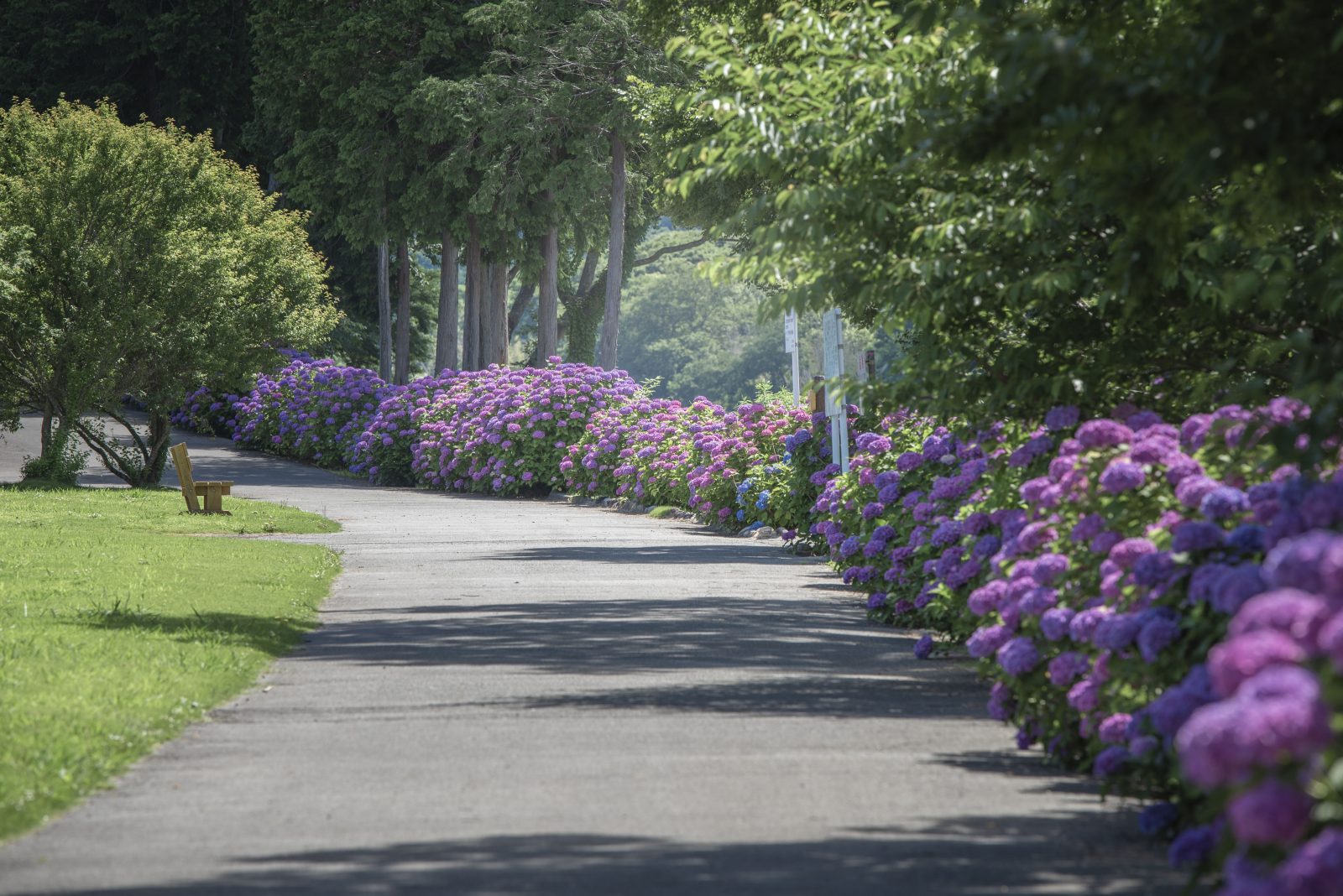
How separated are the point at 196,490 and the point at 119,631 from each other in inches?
600

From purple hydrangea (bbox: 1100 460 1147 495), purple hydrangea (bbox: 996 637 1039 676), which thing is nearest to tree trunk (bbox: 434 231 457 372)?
purple hydrangea (bbox: 996 637 1039 676)

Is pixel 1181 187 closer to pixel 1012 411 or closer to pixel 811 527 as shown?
pixel 1012 411

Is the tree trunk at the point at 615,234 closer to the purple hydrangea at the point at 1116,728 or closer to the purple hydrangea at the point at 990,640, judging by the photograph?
the purple hydrangea at the point at 990,640

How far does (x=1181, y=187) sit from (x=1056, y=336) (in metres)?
4.78

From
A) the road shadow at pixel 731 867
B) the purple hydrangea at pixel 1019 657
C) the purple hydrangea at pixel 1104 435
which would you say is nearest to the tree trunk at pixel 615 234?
the purple hydrangea at pixel 1104 435

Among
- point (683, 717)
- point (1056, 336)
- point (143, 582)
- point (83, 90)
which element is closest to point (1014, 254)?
point (1056, 336)

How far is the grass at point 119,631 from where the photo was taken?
897 centimetres

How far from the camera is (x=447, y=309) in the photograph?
49188mm

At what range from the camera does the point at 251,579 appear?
1777 centimetres

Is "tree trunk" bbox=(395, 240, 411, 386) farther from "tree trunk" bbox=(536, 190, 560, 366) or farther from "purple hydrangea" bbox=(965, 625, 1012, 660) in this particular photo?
"purple hydrangea" bbox=(965, 625, 1012, 660)

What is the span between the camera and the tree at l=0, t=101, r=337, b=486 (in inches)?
1211

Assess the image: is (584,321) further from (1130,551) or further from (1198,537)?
(1198,537)

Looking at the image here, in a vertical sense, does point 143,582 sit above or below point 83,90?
below

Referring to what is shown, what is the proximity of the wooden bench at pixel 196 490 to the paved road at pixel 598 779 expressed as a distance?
13.0 meters
